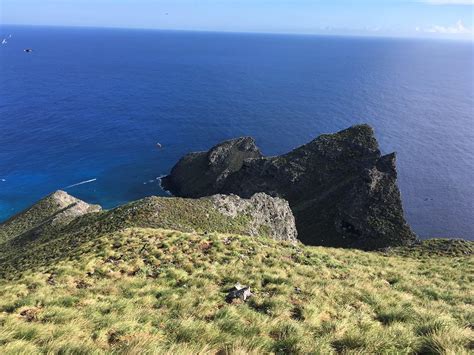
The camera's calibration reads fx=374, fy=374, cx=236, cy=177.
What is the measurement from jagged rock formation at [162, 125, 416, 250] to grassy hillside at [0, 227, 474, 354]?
44.6m

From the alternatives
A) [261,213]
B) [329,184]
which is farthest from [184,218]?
[329,184]

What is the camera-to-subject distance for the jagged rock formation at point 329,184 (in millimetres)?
72500

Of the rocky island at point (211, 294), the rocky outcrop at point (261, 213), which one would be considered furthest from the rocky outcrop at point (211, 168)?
the rocky island at point (211, 294)

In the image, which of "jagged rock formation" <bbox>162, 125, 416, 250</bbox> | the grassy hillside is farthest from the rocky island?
"jagged rock formation" <bbox>162, 125, 416, 250</bbox>

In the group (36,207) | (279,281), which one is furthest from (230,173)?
(279,281)

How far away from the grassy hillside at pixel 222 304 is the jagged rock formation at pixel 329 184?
44.6 m

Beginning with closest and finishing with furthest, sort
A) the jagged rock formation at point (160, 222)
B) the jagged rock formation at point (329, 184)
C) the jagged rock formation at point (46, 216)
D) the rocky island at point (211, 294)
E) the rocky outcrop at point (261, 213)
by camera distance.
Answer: the rocky island at point (211, 294)
the jagged rock formation at point (160, 222)
the rocky outcrop at point (261, 213)
the jagged rock formation at point (46, 216)
the jagged rock formation at point (329, 184)

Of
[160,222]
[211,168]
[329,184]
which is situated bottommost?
[211,168]

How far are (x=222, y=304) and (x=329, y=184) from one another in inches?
2858

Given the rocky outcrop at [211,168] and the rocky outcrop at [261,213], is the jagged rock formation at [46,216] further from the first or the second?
the rocky outcrop at [211,168]

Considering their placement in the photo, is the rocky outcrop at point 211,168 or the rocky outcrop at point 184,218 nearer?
the rocky outcrop at point 184,218

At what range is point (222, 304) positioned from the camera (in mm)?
15688

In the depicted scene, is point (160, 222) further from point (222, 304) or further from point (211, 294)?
point (222, 304)

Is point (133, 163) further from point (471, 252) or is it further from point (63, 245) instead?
point (471, 252)
